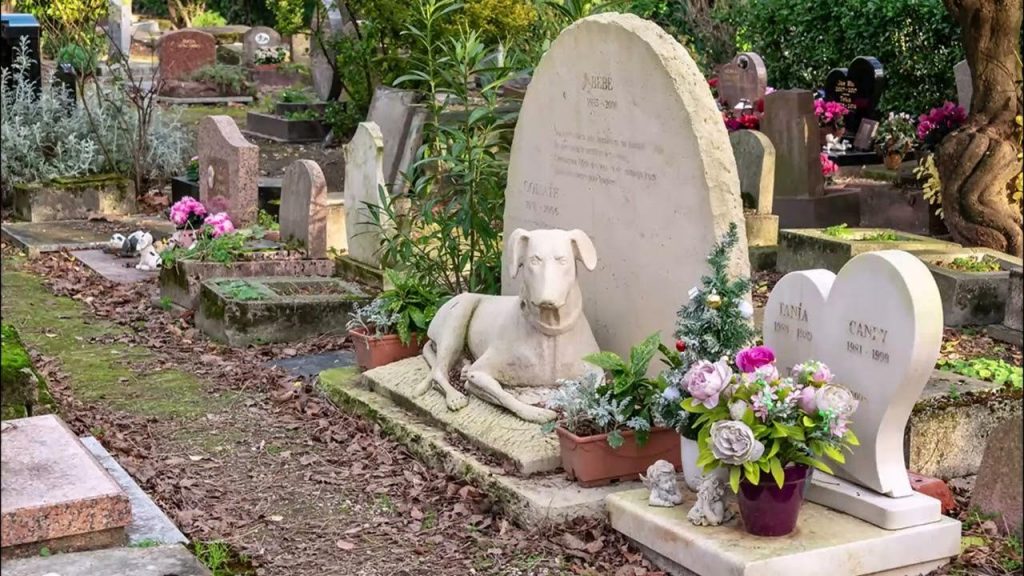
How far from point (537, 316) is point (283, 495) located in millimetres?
1405

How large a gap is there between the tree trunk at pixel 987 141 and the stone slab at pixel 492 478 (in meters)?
5.38

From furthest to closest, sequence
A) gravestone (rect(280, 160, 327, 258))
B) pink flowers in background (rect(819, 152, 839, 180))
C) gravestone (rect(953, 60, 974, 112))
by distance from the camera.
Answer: gravestone (rect(953, 60, 974, 112))
pink flowers in background (rect(819, 152, 839, 180))
gravestone (rect(280, 160, 327, 258))

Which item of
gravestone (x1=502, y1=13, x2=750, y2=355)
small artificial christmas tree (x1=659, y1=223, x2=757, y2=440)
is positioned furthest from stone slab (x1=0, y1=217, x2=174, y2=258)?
small artificial christmas tree (x1=659, y1=223, x2=757, y2=440)

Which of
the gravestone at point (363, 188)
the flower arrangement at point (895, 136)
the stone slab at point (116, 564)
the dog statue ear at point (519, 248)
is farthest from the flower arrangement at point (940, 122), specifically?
the stone slab at point (116, 564)

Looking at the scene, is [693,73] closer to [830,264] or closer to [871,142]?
[830,264]

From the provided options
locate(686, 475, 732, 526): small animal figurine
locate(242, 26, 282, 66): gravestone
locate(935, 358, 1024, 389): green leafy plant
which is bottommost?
locate(686, 475, 732, 526): small animal figurine

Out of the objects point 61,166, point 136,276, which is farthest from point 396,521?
point 61,166

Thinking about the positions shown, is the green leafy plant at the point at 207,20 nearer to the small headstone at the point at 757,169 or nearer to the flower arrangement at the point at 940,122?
the flower arrangement at the point at 940,122

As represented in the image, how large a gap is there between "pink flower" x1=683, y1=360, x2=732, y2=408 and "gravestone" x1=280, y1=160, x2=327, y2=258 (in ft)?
20.3

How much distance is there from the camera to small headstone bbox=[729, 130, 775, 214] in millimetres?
11719

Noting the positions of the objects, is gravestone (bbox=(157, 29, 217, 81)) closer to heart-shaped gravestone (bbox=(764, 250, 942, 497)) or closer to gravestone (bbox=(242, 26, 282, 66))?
gravestone (bbox=(242, 26, 282, 66))

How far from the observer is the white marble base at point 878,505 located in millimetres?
4828

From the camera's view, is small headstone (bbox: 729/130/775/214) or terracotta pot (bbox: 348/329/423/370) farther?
small headstone (bbox: 729/130/775/214)

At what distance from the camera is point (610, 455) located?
5.47m
